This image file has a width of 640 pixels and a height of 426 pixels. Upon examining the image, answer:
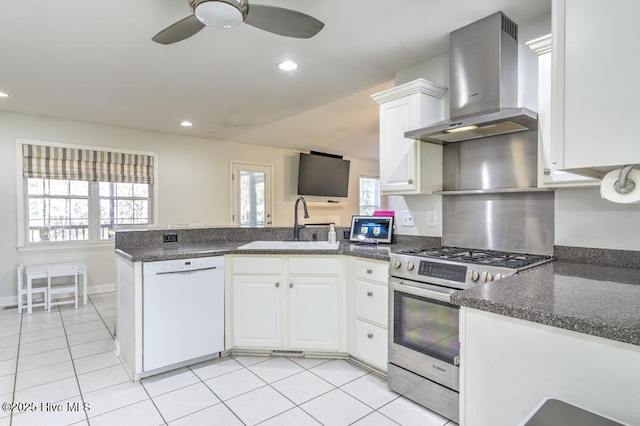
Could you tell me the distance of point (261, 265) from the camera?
8.80 feet

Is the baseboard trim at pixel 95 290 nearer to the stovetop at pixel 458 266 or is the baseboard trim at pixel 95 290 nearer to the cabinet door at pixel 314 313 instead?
the cabinet door at pixel 314 313

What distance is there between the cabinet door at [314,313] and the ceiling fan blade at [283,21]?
66.4 inches

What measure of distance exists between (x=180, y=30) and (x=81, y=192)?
3964 mm

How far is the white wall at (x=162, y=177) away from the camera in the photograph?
427cm

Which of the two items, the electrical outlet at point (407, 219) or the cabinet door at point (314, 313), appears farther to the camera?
the electrical outlet at point (407, 219)

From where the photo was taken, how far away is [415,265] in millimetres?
2080

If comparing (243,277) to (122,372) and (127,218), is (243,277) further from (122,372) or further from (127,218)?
(127,218)

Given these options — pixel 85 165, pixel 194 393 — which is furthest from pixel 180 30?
pixel 85 165

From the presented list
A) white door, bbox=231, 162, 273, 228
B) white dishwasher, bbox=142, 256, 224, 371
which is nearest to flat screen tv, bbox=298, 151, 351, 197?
white door, bbox=231, 162, 273, 228

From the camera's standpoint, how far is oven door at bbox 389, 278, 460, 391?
1896mm

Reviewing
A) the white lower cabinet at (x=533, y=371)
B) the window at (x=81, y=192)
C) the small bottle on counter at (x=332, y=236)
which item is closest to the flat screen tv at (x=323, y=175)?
the window at (x=81, y=192)

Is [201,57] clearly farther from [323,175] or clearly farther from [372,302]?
[323,175]

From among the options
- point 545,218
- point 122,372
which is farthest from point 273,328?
point 545,218

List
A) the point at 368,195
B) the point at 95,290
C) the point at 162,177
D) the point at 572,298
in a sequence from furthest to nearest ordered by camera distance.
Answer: the point at 368,195, the point at 162,177, the point at 95,290, the point at 572,298
